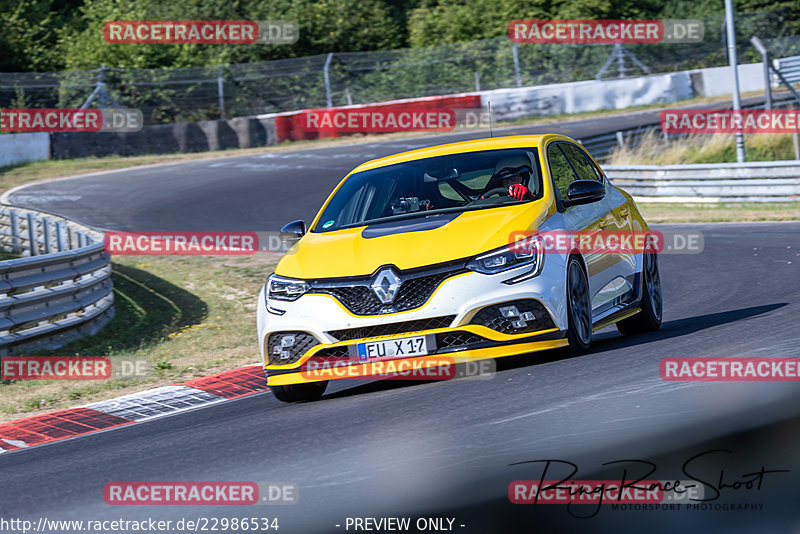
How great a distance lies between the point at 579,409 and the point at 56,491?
2599mm

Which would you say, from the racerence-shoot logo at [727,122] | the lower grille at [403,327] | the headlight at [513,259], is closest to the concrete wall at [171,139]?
the racerence-shoot logo at [727,122]

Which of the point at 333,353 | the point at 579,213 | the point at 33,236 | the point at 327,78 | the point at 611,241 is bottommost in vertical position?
the point at 33,236

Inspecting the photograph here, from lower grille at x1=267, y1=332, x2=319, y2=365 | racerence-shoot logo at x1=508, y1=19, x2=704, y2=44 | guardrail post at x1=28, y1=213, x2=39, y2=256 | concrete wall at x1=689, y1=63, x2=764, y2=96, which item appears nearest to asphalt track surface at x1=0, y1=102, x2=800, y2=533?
lower grille at x1=267, y1=332, x2=319, y2=365

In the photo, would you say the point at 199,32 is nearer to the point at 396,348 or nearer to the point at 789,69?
the point at 789,69

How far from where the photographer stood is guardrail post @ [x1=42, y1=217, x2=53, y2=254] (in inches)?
631

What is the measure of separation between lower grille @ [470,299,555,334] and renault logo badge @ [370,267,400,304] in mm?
500

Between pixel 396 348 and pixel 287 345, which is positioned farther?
pixel 287 345

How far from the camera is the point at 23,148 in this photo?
30.5m

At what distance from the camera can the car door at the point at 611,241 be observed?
26.7 ft

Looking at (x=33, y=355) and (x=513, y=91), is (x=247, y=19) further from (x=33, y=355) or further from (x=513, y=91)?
(x=33, y=355)

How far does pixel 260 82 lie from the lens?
122 ft

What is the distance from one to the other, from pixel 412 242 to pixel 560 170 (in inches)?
71.7

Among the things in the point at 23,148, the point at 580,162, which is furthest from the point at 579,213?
the point at 23,148

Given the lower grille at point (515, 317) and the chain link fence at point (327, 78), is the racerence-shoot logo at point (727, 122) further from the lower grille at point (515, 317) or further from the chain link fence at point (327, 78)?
the lower grille at point (515, 317)
